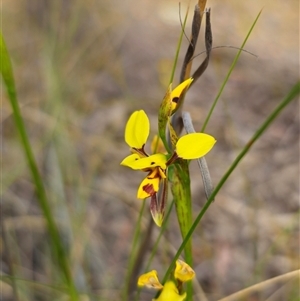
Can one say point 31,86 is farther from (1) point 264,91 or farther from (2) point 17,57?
(1) point 264,91

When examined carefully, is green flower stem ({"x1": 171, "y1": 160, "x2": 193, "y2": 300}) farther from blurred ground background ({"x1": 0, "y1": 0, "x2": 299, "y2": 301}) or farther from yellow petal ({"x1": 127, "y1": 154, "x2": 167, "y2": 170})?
blurred ground background ({"x1": 0, "y1": 0, "x2": 299, "y2": 301})

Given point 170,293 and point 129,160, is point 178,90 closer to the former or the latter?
point 129,160

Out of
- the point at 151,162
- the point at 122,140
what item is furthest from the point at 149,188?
the point at 122,140

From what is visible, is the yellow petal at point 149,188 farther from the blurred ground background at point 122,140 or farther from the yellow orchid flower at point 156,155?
the blurred ground background at point 122,140

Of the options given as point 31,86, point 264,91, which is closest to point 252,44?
point 264,91

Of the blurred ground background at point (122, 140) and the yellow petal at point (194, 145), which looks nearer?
the yellow petal at point (194, 145)

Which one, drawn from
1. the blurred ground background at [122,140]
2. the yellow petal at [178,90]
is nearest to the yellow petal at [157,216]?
the yellow petal at [178,90]
